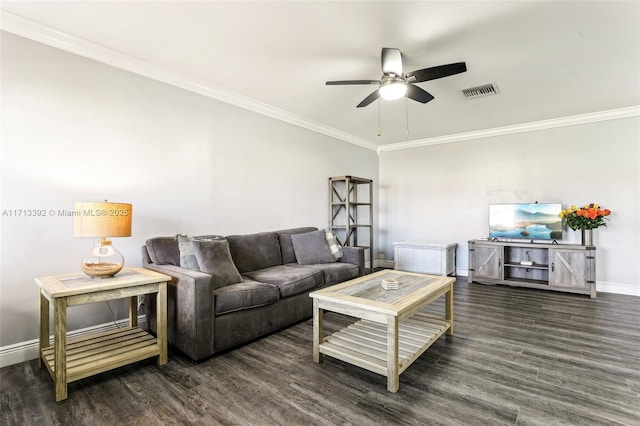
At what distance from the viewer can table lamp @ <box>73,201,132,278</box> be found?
2164mm

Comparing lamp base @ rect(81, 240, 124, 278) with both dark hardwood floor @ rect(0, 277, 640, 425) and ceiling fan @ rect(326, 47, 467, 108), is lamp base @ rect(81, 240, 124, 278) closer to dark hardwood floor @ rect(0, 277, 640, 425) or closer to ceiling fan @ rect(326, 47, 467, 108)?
dark hardwood floor @ rect(0, 277, 640, 425)

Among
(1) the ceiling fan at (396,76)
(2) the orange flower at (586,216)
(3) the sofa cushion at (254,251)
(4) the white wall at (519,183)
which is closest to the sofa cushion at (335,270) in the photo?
(3) the sofa cushion at (254,251)

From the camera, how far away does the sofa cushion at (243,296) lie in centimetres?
254

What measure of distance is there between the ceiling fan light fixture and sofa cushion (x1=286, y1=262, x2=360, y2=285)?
6.62 feet

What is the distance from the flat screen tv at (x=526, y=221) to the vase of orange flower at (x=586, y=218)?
0.18m

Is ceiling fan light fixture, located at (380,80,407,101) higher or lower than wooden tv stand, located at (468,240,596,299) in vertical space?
higher

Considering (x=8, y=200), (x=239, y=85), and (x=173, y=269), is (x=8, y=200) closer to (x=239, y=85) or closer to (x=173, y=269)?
(x=173, y=269)

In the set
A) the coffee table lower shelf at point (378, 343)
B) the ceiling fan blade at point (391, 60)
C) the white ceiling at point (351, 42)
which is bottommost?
the coffee table lower shelf at point (378, 343)

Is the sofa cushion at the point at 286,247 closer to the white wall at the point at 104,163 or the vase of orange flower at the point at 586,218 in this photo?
the white wall at the point at 104,163

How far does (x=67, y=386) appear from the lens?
2.04m

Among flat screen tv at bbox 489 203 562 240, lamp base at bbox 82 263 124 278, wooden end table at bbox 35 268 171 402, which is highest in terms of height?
flat screen tv at bbox 489 203 562 240

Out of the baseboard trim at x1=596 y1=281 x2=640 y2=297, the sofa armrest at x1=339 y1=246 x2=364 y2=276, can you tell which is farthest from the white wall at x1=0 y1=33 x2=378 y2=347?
the baseboard trim at x1=596 y1=281 x2=640 y2=297

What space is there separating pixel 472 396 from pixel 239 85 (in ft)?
11.7

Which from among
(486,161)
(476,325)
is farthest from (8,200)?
(486,161)
